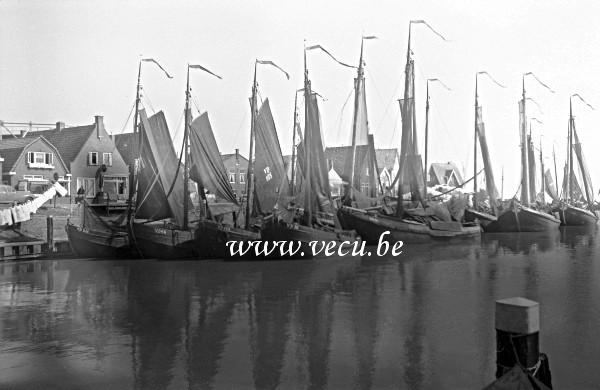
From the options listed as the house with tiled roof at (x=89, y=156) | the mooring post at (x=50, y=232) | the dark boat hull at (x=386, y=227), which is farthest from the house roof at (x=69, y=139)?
the dark boat hull at (x=386, y=227)

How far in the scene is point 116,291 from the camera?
10258 millimetres

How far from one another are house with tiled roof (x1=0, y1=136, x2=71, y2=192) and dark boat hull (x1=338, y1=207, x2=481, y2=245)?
32.7ft

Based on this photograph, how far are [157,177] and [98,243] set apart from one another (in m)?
2.50

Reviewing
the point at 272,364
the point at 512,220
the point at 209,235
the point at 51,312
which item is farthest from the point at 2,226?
the point at 512,220

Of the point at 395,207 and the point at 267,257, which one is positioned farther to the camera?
the point at 395,207

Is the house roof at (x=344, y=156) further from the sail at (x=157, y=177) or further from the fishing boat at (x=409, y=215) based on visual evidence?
the sail at (x=157, y=177)

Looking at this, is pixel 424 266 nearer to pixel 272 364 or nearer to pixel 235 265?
pixel 235 265

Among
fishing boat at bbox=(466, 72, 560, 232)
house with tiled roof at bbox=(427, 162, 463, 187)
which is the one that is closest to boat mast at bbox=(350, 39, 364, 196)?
fishing boat at bbox=(466, 72, 560, 232)

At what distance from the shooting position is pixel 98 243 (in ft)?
50.7

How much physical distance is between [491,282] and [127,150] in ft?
49.1

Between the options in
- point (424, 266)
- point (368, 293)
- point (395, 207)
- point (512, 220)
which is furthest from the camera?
point (512, 220)

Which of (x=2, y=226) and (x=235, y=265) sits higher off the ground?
(x=2, y=226)

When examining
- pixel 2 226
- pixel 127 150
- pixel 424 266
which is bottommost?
pixel 424 266

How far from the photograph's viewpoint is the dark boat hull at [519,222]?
988 inches
